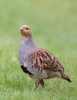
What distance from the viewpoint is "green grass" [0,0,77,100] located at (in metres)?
8.73

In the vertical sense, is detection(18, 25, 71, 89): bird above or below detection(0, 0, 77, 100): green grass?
above

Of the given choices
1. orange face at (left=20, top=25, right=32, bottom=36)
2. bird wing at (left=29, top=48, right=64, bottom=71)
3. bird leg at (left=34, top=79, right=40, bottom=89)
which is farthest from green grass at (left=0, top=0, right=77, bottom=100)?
orange face at (left=20, top=25, right=32, bottom=36)

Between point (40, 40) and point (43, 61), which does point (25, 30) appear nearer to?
point (43, 61)

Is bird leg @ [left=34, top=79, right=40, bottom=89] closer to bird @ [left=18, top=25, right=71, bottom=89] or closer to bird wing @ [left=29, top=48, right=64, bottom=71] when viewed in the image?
bird @ [left=18, top=25, right=71, bottom=89]

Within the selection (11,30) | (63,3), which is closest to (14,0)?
(63,3)

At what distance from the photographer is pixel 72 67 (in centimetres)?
1187

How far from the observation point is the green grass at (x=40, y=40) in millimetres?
8734

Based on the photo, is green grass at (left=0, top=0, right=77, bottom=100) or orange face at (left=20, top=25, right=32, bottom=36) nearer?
green grass at (left=0, top=0, right=77, bottom=100)

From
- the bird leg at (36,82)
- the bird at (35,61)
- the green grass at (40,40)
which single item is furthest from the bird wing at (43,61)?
the green grass at (40,40)

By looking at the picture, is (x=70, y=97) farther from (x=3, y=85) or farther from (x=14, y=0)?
(x=14, y=0)

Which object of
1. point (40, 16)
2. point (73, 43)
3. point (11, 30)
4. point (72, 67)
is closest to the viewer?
point (72, 67)

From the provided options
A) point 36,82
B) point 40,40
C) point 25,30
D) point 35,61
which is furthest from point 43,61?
point 40,40

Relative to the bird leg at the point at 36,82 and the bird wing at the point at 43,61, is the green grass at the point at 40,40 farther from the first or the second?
the bird wing at the point at 43,61

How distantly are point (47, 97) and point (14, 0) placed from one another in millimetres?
20175
